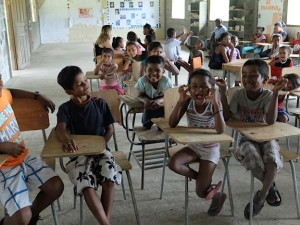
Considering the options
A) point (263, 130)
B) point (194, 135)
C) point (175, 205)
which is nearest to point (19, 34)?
point (175, 205)

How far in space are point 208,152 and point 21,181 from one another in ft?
3.66

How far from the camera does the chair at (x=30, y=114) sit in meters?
2.34

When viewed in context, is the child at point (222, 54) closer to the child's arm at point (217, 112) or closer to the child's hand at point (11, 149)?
the child's arm at point (217, 112)

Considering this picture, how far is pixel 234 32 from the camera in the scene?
1162 centimetres

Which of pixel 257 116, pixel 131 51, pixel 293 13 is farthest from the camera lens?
pixel 293 13

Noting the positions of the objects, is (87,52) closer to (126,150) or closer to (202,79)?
(126,150)

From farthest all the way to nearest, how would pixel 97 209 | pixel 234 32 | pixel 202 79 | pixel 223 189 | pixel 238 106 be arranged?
1. pixel 234 32
2. pixel 223 189
3. pixel 238 106
4. pixel 202 79
5. pixel 97 209

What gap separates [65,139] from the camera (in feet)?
6.55

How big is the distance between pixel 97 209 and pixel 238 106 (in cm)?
121

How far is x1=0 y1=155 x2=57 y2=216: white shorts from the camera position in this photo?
6.03ft

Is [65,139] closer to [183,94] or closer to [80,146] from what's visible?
[80,146]

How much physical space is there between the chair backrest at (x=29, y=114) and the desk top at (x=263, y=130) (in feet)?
4.00

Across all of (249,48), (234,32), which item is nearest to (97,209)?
(249,48)

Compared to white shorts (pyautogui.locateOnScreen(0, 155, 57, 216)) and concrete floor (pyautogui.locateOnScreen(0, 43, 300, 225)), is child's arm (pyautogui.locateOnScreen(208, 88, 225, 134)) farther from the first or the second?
white shorts (pyautogui.locateOnScreen(0, 155, 57, 216))
